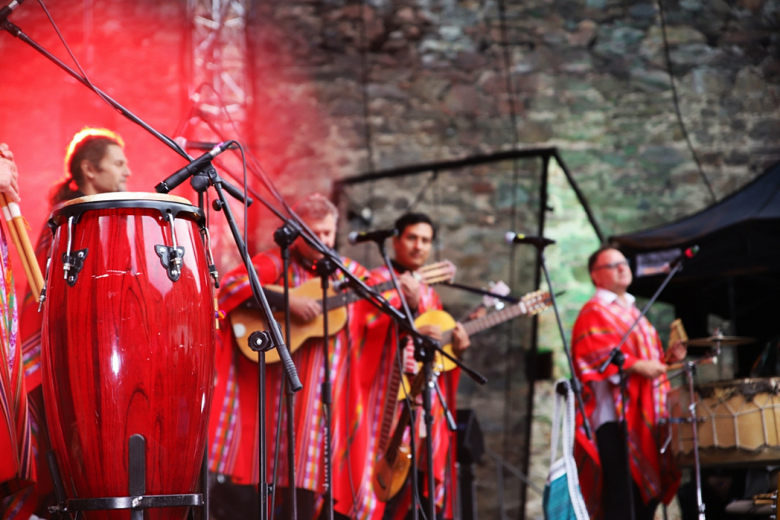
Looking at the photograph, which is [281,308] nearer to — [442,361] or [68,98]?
[442,361]

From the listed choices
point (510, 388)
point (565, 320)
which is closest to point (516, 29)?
point (565, 320)

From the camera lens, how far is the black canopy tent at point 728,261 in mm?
4398

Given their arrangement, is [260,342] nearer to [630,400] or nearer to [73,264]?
[73,264]

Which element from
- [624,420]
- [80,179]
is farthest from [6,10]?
[624,420]

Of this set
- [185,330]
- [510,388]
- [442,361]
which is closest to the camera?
[185,330]

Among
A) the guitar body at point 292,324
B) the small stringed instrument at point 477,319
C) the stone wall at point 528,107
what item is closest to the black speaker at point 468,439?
the small stringed instrument at point 477,319

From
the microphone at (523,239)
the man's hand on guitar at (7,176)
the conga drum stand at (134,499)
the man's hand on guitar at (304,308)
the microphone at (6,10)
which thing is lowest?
the conga drum stand at (134,499)

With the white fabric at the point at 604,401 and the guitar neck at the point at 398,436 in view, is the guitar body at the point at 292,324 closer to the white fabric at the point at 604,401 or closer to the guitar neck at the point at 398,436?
the guitar neck at the point at 398,436

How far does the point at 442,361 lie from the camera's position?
399 centimetres

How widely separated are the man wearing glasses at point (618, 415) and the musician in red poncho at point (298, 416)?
1.29 metres

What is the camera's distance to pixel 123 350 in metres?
1.84

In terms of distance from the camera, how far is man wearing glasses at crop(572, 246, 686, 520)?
3.93m

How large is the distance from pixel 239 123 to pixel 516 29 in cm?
223

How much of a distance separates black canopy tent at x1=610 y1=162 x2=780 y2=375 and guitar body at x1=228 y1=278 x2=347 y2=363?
2281 millimetres
